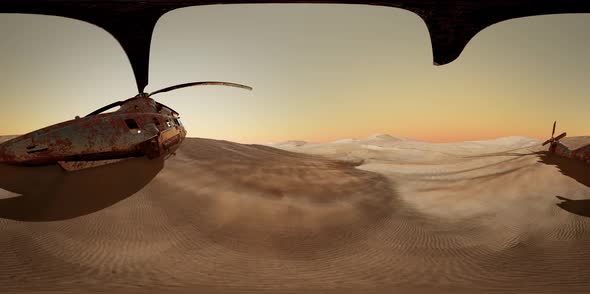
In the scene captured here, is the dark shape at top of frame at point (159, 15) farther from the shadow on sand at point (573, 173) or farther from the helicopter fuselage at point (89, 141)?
the shadow on sand at point (573, 173)

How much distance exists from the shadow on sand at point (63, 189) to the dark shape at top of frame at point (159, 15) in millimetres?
3018

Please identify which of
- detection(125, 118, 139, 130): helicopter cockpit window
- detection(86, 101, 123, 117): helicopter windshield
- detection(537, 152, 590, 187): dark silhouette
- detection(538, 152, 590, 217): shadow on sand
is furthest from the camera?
detection(537, 152, 590, 187): dark silhouette

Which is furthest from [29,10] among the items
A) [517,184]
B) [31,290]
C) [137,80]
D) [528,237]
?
[517,184]

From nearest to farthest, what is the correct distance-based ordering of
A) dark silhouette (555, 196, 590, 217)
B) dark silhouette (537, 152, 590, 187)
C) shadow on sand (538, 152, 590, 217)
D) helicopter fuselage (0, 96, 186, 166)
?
helicopter fuselage (0, 96, 186, 166)
dark silhouette (555, 196, 590, 217)
shadow on sand (538, 152, 590, 217)
dark silhouette (537, 152, 590, 187)

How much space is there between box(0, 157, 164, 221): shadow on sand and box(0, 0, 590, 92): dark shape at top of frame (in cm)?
302

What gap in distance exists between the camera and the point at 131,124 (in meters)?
4.38

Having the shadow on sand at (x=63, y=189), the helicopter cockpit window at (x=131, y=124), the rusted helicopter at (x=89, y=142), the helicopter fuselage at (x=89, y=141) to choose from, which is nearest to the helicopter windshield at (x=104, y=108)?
the rusted helicopter at (x=89, y=142)

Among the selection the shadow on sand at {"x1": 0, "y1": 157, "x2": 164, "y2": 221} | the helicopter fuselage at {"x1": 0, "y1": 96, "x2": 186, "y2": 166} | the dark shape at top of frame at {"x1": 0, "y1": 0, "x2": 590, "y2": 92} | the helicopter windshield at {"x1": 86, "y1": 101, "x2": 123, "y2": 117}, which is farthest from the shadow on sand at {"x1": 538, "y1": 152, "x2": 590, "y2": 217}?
the helicopter windshield at {"x1": 86, "y1": 101, "x2": 123, "y2": 117}

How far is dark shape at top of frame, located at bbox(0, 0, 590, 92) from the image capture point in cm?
183

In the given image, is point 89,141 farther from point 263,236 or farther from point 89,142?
point 263,236

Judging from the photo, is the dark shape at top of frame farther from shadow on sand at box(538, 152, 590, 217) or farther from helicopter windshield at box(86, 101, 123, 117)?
shadow on sand at box(538, 152, 590, 217)

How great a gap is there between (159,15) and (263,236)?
3121mm

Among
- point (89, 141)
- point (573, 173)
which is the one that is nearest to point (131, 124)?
point (89, 141)

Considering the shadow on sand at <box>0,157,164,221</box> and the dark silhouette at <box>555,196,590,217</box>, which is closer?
the shadow on sand at <box>0,157,164,221</box>
